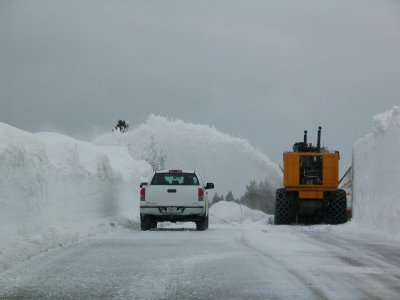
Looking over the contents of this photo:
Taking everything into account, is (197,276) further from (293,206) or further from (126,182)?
(126,182)

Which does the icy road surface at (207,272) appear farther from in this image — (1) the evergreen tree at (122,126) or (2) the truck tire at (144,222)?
(1) the evergreen tree at (122,126)

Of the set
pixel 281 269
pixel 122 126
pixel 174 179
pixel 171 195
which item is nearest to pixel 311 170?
pixel 174 179

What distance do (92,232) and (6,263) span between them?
9.32 meters

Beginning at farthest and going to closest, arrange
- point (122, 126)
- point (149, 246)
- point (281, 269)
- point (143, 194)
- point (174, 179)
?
point (122, 126) < point (174, 179) < point (143, 194) < point (149, 246) < point (281, 269)

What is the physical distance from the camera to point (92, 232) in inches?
824

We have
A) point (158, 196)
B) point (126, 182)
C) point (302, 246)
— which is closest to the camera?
point (302, 246)

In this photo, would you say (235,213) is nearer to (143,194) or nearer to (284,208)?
(284,208)

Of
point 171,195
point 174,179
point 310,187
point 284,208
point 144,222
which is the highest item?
point 174,179

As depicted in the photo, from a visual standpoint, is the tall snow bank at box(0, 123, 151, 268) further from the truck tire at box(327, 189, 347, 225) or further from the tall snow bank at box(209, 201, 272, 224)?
the tall snow bank at box(209, 201, 272, 224)

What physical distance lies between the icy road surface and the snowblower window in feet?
44.4

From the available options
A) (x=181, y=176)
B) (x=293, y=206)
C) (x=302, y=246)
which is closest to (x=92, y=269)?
(x=302, y=246)

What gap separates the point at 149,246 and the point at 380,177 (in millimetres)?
12294

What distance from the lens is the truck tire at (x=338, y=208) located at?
29.5 metres

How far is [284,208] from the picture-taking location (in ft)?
96.9
